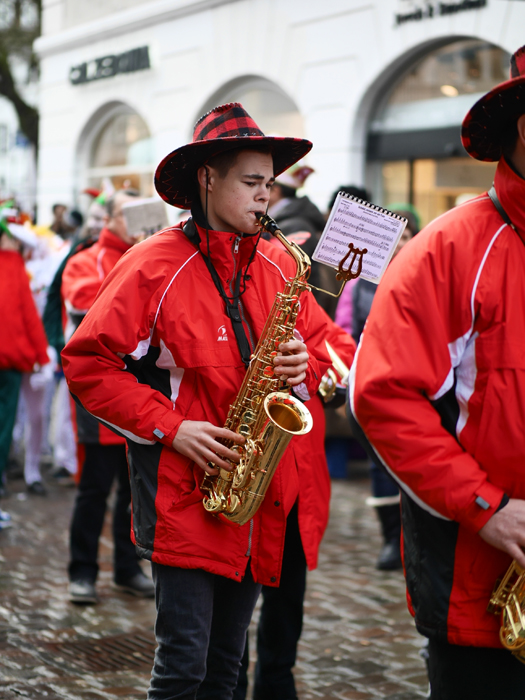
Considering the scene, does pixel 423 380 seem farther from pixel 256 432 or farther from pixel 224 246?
pixel 224 246

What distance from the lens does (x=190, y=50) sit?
46.3 feet

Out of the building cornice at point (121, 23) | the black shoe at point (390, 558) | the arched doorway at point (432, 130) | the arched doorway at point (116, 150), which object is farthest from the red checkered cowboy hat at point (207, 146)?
the arched doorway at point (116, 150)

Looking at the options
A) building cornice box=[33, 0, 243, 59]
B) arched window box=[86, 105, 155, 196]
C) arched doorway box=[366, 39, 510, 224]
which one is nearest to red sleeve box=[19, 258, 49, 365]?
arched doorway box=[366, 39, 510, 224]

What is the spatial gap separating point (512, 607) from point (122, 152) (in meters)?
15.5

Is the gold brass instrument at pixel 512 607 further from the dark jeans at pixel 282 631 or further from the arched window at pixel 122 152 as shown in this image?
the arched window at pixel 122 152

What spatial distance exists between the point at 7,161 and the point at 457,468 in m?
30.7

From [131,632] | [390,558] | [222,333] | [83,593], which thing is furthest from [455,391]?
[390,558]

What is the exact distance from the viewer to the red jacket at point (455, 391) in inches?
79.4

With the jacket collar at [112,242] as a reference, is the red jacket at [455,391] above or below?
below

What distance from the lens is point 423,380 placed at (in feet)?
6.68

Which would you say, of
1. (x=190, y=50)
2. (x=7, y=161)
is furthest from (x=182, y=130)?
(x=7, y=161)

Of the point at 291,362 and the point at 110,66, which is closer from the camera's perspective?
the point at 291,362

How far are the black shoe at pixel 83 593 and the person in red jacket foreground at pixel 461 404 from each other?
Result: 10.6 ft

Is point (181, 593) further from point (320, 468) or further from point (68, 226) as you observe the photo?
point (68, 226)
